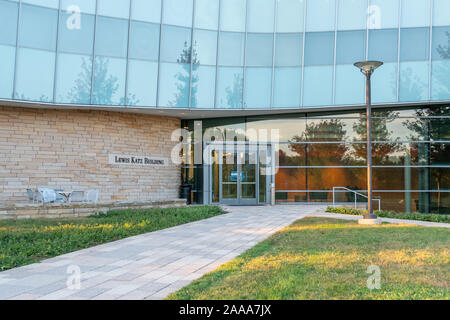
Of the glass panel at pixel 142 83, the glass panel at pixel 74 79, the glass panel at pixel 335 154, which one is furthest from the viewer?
the glass panel at pixel 335 154

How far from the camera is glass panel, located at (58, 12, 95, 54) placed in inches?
680

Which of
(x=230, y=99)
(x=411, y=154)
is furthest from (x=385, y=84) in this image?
(x=230, y=99)

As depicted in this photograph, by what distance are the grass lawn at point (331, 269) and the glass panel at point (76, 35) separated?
1272 centimetres

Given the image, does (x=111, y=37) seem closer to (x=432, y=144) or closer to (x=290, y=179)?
(x=290, y=179)

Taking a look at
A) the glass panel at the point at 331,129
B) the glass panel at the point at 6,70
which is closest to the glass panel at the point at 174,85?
the glass panel at the point at 6,70

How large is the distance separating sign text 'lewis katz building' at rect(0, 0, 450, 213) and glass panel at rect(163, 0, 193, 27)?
5 cm

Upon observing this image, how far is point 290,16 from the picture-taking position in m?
20.0

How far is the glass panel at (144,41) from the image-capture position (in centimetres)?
1853

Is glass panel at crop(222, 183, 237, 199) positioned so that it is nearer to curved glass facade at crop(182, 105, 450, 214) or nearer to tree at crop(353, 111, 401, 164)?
curved glass facade at crop(182, 105, 450, 214)

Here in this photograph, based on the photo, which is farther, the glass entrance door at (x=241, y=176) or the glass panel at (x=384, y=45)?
the glass entrance door at (x=241, y=176)

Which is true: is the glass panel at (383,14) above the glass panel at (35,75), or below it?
above

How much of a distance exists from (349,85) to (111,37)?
36.6 ft

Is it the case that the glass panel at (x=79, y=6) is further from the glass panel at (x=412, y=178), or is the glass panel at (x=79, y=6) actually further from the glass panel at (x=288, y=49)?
the glass panel at (x=412, y=178)
